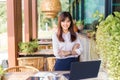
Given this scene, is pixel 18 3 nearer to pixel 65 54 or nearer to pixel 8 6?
pixel 8 6

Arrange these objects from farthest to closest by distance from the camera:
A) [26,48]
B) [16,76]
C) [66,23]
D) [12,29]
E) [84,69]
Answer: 1. [26,48]
2. [12,29]
3. [66,23]
4. [16,76]
5. [84,69]

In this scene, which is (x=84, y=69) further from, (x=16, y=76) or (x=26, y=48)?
(x=26, y=48)

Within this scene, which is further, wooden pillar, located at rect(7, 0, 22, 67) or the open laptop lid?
wooden pillar, located at rect(7, 0, 22, 67)

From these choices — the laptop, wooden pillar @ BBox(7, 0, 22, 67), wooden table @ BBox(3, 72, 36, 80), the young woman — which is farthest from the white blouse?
wooden pillar @ BBox(7, 0, 22, 67)

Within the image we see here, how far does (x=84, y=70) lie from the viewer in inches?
86.3

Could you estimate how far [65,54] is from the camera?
327 cm

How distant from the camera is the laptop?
2.10 metres

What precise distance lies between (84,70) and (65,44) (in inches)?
45.6

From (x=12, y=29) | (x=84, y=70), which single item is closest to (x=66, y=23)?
(x=84, y=70)

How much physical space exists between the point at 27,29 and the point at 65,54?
15.1 ft

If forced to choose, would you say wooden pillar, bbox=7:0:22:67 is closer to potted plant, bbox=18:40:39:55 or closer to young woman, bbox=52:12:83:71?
potted plant, bbox=18:40:39:55

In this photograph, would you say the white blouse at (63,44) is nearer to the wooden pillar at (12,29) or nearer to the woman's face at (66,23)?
the woman's face at (66,23)

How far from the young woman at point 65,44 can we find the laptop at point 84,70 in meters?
0.97

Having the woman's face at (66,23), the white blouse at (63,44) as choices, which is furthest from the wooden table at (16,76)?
the woman's face at (66,23)
